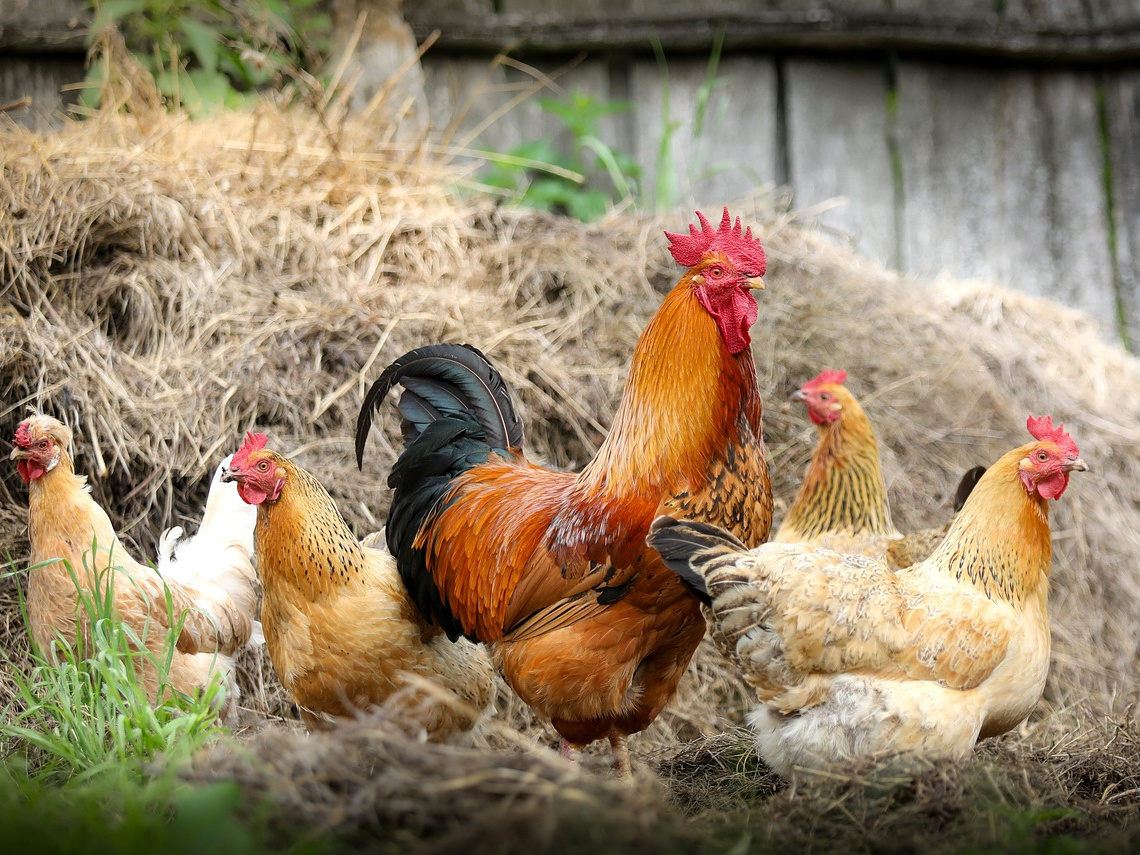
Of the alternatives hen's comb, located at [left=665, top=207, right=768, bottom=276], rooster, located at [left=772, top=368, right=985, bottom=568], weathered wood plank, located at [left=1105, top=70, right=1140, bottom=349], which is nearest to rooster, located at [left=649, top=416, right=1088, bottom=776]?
rooster, located at [left=772, top=368, right=985, bottom=568]

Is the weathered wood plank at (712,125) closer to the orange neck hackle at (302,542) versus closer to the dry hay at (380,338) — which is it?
the dry hay at (380,338)

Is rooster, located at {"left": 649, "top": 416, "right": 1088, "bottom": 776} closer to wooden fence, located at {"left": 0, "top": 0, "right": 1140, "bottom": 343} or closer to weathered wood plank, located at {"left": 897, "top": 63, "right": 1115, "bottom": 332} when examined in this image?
wooden fence, located at {"left": 0, "top": 0, "right": 1140, "bottom": 343}

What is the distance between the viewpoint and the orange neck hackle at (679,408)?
10.8 ft

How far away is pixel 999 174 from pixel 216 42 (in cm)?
525

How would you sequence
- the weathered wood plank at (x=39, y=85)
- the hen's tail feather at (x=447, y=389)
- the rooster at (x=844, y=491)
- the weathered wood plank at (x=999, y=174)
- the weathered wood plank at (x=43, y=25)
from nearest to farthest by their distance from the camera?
the hen's tail feather at (x=447, y=389)
the rooster at (x=844, y=491)
the weathered wood plank at (x=43, y=25)
the weathered wood plank at (x=39, y=85)
the weathered wood plank at (x=999, y=174)

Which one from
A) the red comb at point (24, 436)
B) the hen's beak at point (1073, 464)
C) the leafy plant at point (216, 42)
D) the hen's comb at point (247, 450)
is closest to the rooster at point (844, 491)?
the hen's beak at point (1073, 464)

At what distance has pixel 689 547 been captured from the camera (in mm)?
2986

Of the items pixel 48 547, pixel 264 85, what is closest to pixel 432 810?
pixel 48 547

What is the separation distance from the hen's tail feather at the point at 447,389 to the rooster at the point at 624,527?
0.70 ft

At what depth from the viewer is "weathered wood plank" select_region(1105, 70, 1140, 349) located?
22.7 feet

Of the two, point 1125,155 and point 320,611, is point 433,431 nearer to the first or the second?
point 320,611

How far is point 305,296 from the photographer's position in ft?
16.2

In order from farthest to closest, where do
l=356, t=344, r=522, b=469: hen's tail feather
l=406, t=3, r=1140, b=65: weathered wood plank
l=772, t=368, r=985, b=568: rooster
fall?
1. l=406, t=3, r=1140, b=65: weathered wood plank
2. l=772, t=368, r=985, b=568: rooster
3. l=356, t=344, r=522, b=469: hen's tail feather

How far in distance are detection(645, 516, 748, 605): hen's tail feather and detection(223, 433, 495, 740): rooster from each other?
989 millimetres
